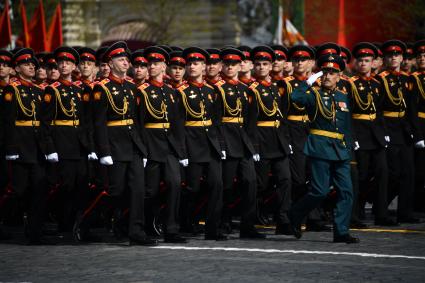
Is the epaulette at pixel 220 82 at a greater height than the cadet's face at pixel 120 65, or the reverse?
the cadet's face at pixel 120 65

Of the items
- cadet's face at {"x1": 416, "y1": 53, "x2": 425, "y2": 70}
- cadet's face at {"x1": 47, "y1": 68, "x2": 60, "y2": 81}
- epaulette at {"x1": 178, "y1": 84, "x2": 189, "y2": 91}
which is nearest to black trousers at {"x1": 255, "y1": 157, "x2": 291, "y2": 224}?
epaulette at {"x1": 178, "y1": 84, "x2": 189, "y2": 91}

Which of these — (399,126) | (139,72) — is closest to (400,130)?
(399,126)

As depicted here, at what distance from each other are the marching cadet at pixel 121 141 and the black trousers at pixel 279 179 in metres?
1.81

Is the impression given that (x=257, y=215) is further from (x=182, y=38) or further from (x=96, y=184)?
(x=182, y=38)

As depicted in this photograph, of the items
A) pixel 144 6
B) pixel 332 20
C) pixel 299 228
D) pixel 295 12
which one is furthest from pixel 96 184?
pixel 144 6

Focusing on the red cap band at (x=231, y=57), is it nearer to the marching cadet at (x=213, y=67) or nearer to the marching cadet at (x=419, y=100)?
the marching cadet at (x=213, y=67)

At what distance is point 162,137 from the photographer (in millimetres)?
14547

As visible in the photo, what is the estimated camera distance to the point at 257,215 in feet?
54.9

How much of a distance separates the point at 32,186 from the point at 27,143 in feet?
1.55

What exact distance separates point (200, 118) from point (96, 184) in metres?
1.37

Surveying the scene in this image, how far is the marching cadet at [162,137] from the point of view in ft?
47.5

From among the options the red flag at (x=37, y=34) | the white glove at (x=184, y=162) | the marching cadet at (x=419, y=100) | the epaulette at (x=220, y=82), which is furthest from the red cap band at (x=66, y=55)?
the red flag at (x=37, y=34)

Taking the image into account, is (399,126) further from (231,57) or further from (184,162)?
(184,162)

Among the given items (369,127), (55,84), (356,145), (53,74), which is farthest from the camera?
(53,74)
